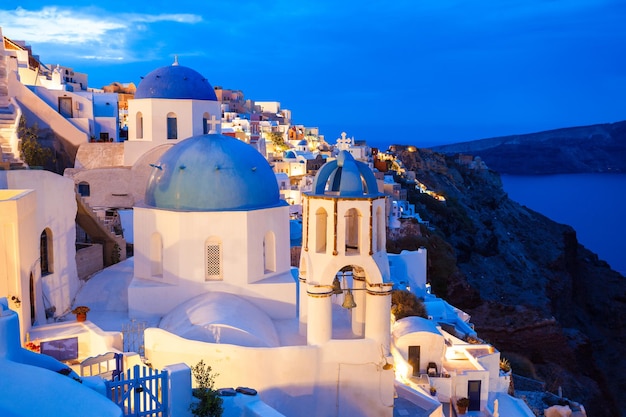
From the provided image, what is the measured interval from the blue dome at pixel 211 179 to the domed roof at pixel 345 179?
9.27 ft

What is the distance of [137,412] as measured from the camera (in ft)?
25.2

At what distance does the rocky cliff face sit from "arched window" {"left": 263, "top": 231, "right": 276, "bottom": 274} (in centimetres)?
2107

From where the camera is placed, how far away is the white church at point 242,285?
10734mm

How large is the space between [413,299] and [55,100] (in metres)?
18.1

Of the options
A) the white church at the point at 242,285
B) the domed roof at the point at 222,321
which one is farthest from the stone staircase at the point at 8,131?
the domed roof at the point at 222,321

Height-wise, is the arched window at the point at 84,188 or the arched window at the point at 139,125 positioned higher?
the arched window at the point at 139,125

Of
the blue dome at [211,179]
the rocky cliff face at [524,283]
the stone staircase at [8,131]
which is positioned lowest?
the rocky cliff face at [524,283]

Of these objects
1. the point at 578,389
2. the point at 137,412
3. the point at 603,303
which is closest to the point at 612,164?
the point at 603,303

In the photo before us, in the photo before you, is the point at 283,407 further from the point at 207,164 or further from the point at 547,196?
the point at 547,196

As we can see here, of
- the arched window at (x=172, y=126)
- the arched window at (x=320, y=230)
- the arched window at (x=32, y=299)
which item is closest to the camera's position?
the arched window at (x=320, y=230)

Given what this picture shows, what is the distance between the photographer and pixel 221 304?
12.2 m

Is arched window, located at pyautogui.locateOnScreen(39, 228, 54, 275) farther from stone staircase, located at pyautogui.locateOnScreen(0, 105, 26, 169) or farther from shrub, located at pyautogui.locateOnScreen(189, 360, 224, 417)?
stone staircase, located at pyautogui.locateOnScreen(0, 105, 26, 169)

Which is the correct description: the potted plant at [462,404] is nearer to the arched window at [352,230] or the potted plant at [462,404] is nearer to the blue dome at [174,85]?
the arched window at [352,230]

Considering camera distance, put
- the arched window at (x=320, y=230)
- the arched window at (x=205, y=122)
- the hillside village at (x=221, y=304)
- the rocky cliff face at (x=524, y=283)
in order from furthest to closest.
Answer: the rocky cliff face at (x=524, y=283), the arched window at (x=205, y=122), the arched window at (x=320, y=230), the hillside village at (x=221, y=304)
